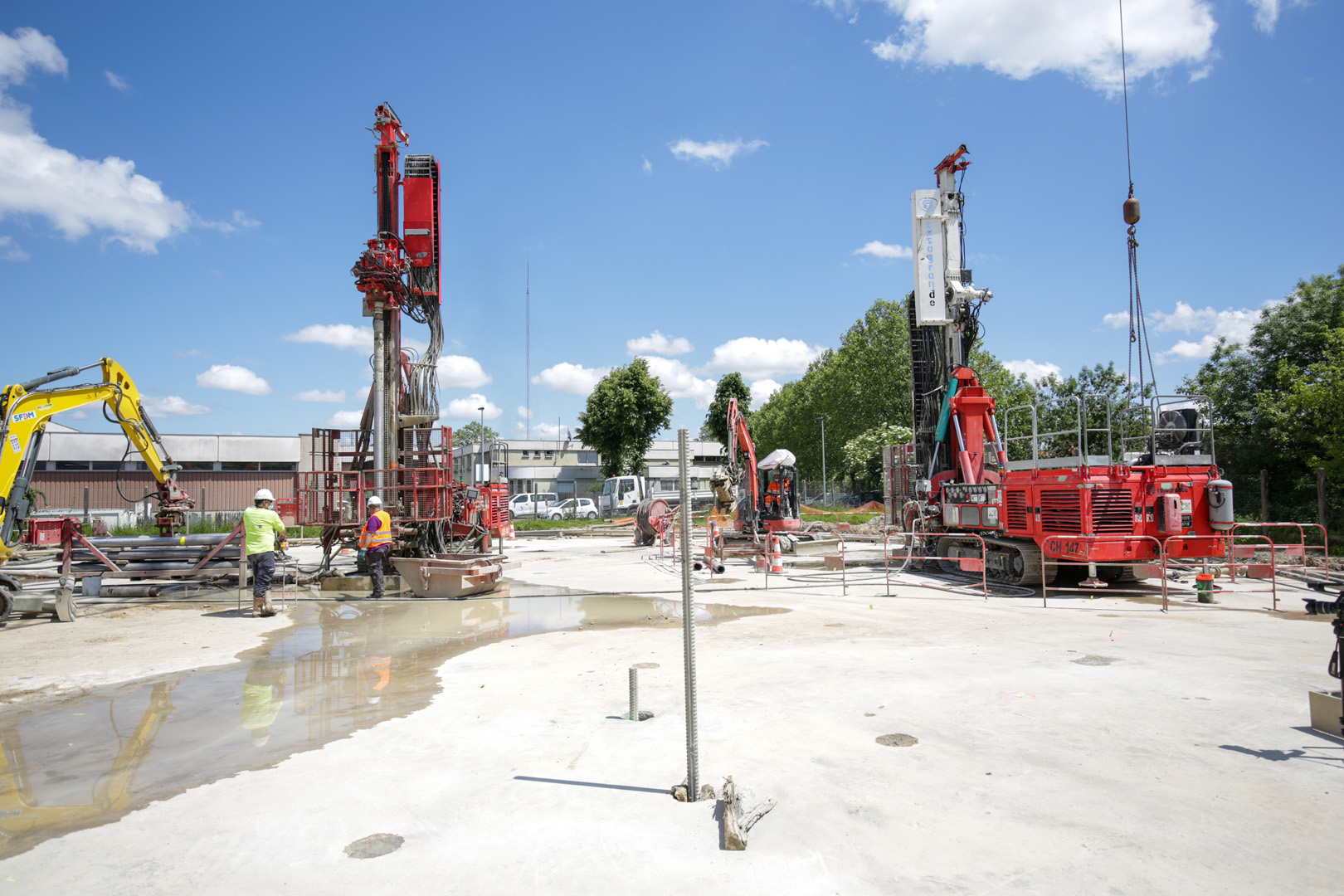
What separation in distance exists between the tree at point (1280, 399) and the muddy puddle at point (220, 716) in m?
22.8

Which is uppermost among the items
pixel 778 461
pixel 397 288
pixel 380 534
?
pixel 397 288

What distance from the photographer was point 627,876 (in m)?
3.71

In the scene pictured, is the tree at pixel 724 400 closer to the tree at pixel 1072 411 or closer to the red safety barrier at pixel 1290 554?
the tree at pixel 1072 411

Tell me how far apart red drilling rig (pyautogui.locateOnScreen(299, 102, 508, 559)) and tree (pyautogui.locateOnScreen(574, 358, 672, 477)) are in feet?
106

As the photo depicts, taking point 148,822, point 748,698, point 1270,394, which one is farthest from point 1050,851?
point 1270,394

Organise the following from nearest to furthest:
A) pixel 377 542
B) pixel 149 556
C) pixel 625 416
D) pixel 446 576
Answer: pixel 377 542
pixel 446 576
pixel 149 556
pixel 625 416

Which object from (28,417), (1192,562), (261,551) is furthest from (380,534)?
(1192,562)

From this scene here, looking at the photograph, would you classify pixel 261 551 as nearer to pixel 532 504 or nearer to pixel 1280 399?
pixel 1280 399

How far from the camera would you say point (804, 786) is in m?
4.74

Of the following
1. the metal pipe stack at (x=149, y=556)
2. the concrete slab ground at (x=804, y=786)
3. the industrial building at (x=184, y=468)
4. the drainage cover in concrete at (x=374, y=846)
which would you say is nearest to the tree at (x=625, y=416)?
the industrial building at (x=184, y=468)

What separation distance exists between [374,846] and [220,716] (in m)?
3.47

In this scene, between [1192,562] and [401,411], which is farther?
[401,411]

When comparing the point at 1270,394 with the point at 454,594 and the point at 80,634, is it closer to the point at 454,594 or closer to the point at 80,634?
Result: the point at 454,594

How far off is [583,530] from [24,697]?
1026 inches
